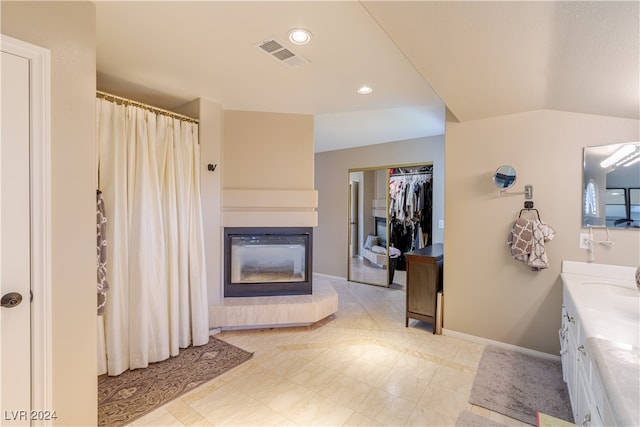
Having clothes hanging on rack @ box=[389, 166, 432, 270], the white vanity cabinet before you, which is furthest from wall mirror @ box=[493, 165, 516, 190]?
clothes hanging on rack @ box=[389, 166, 432, 270]

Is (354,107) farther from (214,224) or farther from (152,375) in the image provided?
(152,375)

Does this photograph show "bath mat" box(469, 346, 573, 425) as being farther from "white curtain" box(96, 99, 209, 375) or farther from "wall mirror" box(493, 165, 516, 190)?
"white curtain" box(96, 99, 209, 375)

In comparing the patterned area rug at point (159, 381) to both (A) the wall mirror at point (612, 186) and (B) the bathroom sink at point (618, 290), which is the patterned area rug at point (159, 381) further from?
(A) the wall mirror at point (612, 186)

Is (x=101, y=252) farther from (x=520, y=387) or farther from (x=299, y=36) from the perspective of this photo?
(x=520, y=387)

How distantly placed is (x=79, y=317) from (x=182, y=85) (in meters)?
1.99

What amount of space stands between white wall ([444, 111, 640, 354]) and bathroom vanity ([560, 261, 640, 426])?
0.89 ft

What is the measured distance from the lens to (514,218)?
8.04 feet

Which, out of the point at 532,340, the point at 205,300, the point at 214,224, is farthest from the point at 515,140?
the point at 205,300

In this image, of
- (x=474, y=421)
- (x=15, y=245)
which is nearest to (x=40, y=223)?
(x=15, y=245)

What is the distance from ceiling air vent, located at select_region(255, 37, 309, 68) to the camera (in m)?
1.82

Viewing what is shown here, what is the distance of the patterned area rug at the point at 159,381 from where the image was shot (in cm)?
177

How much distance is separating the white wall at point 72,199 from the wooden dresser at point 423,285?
2.68m

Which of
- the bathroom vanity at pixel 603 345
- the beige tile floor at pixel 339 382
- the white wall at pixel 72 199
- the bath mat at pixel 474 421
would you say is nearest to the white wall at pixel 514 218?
the bathroom vanity at pixel 603 345

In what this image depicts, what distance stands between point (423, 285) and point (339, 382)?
4.54 feet
